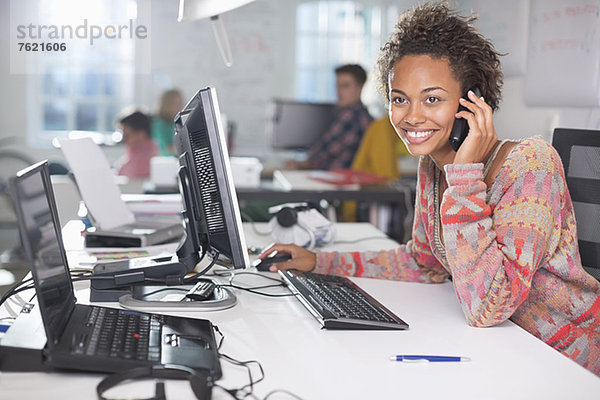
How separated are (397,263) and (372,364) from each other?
66 cm

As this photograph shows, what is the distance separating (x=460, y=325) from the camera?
4.40 feet

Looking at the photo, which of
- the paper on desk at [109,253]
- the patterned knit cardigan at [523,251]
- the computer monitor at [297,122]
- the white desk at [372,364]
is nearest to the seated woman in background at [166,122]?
the computer monitor at [297,122]

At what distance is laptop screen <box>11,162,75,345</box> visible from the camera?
95cm

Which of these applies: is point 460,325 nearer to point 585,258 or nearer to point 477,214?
point 477,214

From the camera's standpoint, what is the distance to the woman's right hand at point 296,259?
5.69ft

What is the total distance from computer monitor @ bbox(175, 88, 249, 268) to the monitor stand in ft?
0.29

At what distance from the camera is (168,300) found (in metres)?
1.41

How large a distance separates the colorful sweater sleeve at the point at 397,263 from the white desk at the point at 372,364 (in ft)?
0.76

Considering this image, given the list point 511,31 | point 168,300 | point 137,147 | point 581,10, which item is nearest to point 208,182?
point 168,300

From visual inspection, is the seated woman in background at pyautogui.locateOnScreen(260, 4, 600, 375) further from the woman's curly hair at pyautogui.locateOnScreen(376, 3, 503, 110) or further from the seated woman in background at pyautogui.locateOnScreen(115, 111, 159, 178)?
the seated woman in background at pyautogui.locateOnScreen(115, 111, 159, 178)

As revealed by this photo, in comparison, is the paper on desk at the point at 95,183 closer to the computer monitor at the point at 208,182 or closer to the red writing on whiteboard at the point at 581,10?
the computer monitor at the point at 208,182

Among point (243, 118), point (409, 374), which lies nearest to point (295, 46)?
point (243, 118)

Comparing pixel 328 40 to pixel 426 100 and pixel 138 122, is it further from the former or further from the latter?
pixel 426 100

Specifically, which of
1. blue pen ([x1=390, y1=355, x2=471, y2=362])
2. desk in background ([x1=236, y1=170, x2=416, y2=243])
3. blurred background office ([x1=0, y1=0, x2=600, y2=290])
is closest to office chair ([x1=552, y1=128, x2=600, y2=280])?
blue pen ([x1=390, y1=355, x2=471, y2=362])
